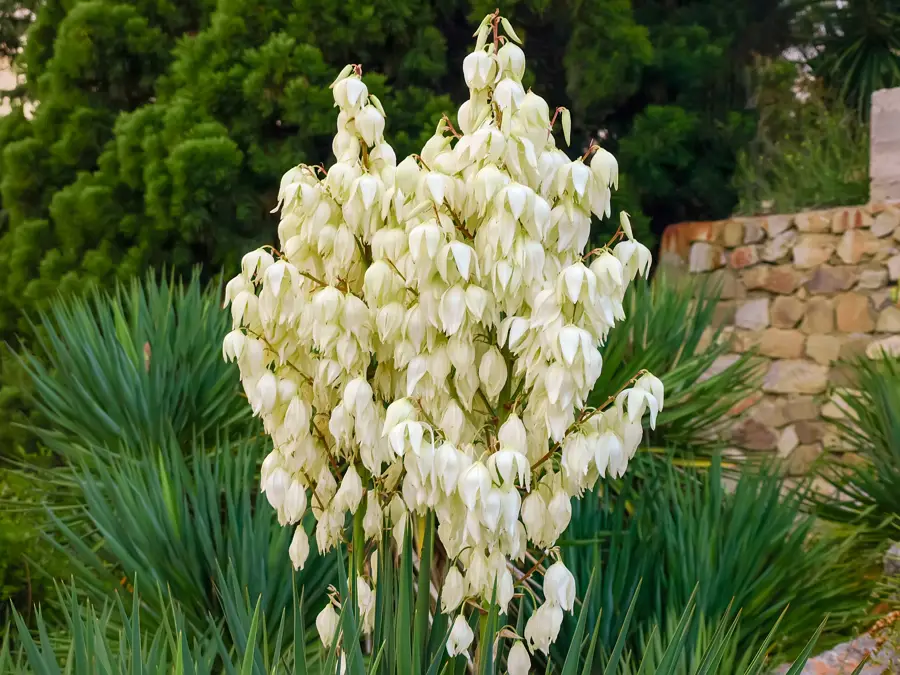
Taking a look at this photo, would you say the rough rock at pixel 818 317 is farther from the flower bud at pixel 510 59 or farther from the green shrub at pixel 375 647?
the flower bud at pixel 510 59

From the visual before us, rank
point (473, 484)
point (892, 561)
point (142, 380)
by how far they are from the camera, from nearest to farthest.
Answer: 1. point (473, 484)
2. point (142, 380)
3. point (892, 561)

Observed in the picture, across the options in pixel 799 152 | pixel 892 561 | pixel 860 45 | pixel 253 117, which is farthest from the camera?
pixel 860 45

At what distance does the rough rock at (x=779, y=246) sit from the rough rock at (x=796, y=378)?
0.61 metres

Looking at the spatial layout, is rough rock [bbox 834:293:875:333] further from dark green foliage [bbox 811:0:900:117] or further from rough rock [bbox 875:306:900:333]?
dark green foliage [bbox 811:0:900:117]

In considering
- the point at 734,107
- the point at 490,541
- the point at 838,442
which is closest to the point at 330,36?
the point at 734,107

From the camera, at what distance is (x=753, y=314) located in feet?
18.2

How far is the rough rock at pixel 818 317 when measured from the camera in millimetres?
5270

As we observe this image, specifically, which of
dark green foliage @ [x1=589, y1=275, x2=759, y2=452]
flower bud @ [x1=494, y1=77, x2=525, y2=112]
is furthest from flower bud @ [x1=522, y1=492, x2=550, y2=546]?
dark green foliage @ [x1=589, y1=275, x2=759, y2=452]

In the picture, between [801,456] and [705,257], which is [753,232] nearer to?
[705,257]

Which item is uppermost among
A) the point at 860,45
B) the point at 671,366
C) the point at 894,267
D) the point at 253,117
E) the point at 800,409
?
the point at 860,45

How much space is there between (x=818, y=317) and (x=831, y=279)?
8.9 inches

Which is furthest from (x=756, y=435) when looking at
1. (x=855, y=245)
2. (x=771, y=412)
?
(x=855, y=245)

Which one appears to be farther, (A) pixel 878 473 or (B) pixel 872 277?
(B) pixel 872 277

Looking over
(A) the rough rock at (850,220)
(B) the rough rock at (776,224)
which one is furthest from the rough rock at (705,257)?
(A) the rough rock at (850,220)
